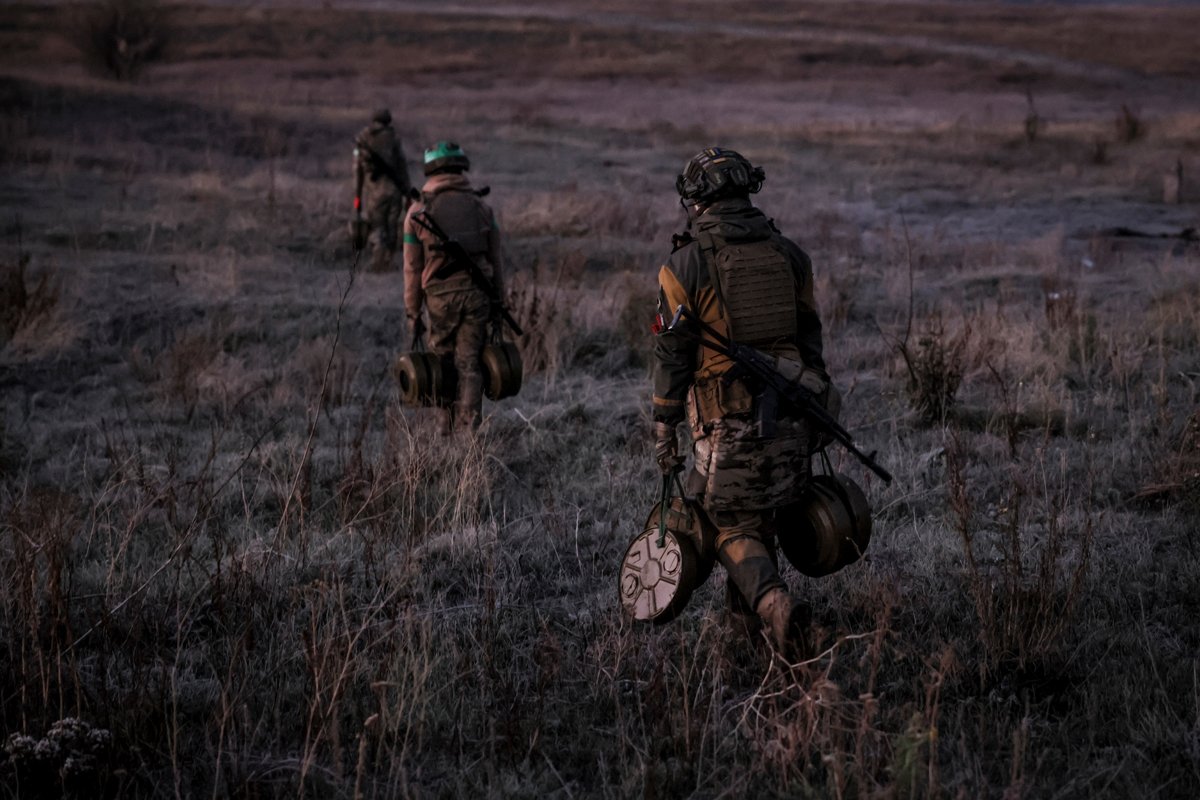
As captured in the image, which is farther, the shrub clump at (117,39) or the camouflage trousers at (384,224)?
the shrub clump at (117,39)

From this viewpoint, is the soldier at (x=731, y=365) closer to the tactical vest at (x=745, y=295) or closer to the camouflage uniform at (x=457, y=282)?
the tactical vest at (x=745, y=295)

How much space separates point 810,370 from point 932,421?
11.2 feet

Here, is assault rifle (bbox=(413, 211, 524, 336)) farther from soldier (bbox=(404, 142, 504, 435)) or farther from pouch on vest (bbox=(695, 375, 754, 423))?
pouch on vest (bbox=(695, 375, 754, 423))

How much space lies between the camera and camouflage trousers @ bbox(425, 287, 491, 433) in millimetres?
6539

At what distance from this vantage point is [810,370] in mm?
3818

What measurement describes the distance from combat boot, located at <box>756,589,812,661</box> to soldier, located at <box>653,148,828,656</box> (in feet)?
0.20

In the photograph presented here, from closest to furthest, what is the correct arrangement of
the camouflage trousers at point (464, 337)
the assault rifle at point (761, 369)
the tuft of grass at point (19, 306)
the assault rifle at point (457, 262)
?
the assault rifle at point (761, 369), the assault rifle at point (457, 262), the camouflage trousers at point (464, 337), the tuft of grass at point (19, 306)

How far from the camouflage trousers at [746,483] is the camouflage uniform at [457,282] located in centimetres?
282

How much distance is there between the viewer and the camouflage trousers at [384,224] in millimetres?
12305

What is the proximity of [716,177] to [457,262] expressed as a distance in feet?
9.75

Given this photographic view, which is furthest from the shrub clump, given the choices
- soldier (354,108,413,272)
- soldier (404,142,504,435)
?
soldier (404,142,504,435)

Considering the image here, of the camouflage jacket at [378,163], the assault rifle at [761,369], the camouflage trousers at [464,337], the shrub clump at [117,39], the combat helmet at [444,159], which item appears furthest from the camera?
the shrub clump at [117,39]

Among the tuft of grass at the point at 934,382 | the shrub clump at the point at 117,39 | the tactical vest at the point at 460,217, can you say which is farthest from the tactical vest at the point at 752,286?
the shrub clump at the point at 117,39

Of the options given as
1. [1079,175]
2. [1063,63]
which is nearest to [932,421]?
[1079,175]
